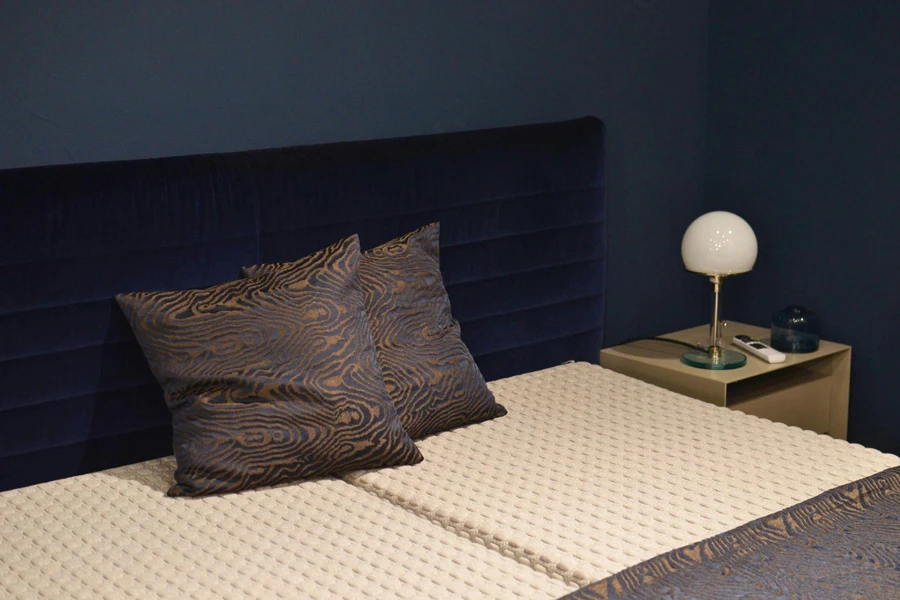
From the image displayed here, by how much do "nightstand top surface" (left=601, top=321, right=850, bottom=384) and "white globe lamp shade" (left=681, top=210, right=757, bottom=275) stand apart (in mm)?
279

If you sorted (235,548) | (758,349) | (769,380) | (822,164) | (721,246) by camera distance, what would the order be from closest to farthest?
(235,548), (721,246), (758,349), (769,380), (822,164)

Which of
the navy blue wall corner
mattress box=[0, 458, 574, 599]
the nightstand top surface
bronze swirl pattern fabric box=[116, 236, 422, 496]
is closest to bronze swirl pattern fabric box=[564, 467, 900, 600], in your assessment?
mattress box=[0, 458, 574, 599]

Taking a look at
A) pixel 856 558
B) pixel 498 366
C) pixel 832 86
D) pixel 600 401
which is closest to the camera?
pixel 856 558

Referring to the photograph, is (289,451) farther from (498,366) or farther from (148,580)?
(498,366)

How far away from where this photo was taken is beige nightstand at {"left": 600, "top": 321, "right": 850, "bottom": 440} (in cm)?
294

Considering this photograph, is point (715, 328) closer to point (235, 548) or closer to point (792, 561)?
point (792, 561)

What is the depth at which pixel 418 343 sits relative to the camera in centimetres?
240

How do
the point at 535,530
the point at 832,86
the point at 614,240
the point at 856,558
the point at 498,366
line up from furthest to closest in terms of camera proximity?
1. the point at 614,240
2. the point at 832,86
3. the point at 498,366
4. the point at 535,530
5. the point at 856,558

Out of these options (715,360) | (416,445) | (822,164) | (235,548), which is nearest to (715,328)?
(715,360)

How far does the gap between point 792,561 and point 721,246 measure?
4.45 feet

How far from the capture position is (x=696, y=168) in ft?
11.8

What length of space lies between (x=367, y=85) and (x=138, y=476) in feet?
3.90

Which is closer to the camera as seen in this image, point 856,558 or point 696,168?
point 856,558

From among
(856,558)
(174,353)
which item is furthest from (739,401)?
(174,353)
